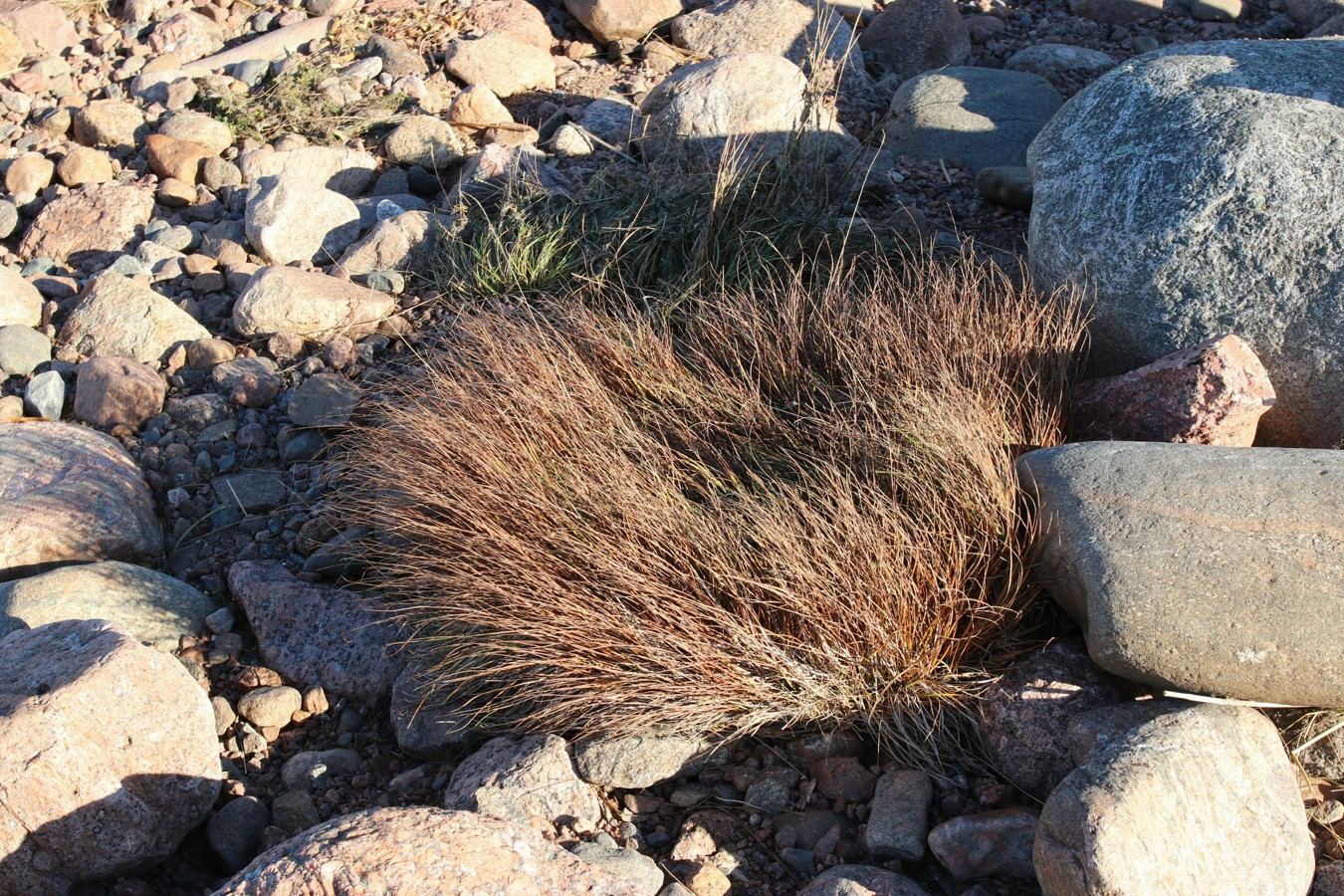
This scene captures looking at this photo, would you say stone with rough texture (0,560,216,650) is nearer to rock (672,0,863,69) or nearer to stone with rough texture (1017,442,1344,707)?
stone with rough texture (1017,442,1344,707)

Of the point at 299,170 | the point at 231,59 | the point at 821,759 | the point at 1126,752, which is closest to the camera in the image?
the point at 1126,752

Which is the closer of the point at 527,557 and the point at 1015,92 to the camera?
the point at 527,557

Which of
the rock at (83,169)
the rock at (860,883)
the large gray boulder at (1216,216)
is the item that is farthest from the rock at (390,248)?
the rock at (860,883)

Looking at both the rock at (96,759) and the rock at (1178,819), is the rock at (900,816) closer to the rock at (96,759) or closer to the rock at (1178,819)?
the rock at (1178,819)

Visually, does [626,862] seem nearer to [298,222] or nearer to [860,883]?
[860,883]

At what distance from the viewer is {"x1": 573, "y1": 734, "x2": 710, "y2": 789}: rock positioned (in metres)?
2.53

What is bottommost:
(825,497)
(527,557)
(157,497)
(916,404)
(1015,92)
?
(157,497)

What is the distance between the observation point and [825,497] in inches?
106

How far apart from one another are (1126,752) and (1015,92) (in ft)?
12.5

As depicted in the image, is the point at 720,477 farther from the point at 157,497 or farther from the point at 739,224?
the point at 157,497

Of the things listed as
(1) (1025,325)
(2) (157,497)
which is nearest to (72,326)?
(2) (157,497)

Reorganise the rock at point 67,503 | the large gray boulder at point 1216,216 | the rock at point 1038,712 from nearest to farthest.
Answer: the rock at point 1038,712, the large gray boulder at point 1216,216, the rock at point 67,503

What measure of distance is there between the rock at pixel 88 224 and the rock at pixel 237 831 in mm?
2972

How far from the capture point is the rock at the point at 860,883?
218 cm
